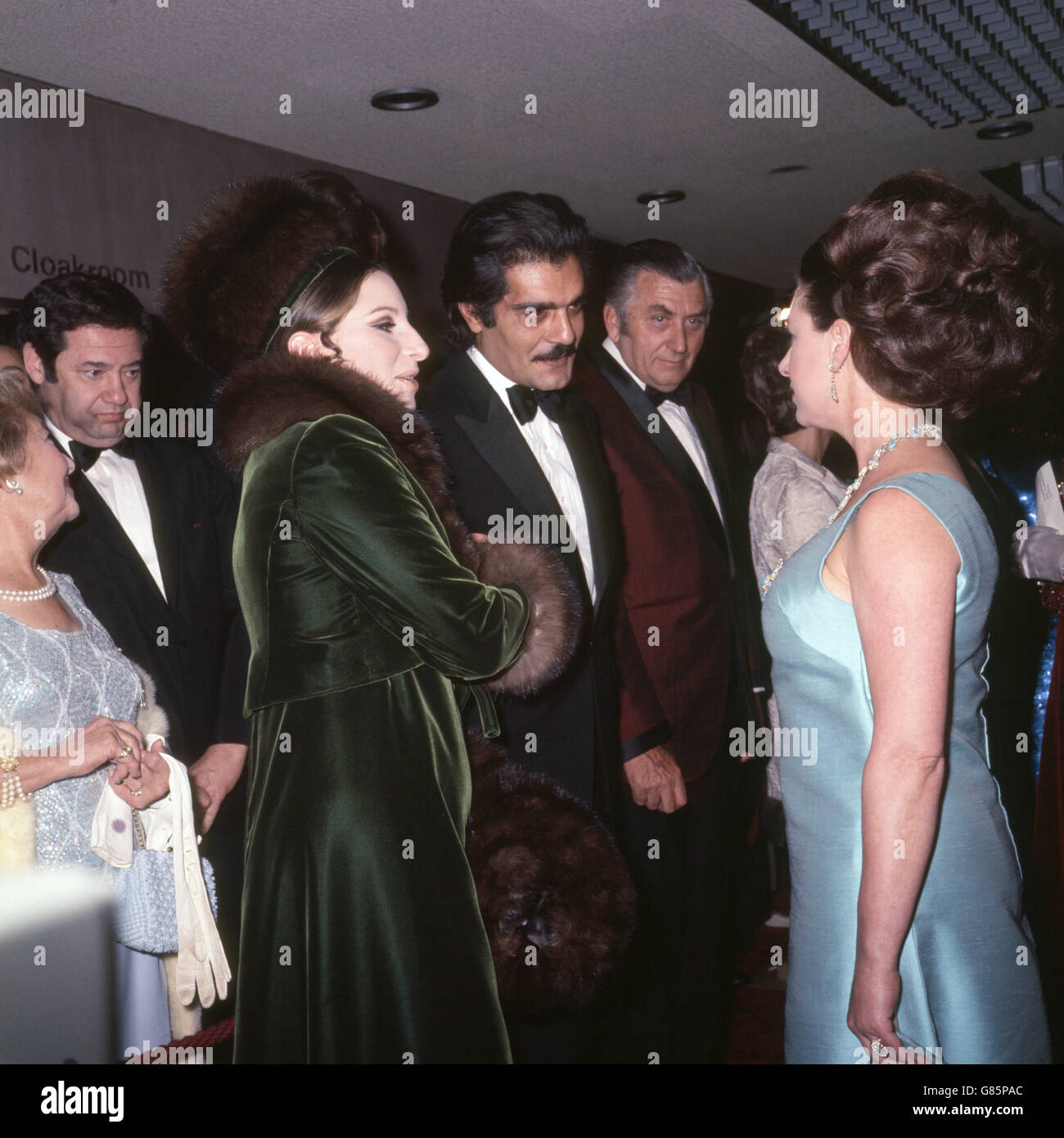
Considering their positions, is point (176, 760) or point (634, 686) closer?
point (176, 760)

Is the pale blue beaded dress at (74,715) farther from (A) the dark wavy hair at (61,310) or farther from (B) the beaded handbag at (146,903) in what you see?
(A) the dark wavy hair at (61,310)

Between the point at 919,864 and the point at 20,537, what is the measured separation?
149cm

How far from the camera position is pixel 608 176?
15.3 feet

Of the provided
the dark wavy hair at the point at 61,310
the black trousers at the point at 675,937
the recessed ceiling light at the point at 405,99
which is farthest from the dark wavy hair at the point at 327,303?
the recessed ceiling light at the point at 405,99

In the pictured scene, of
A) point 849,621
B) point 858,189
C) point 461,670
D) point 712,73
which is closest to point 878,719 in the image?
point 849,621

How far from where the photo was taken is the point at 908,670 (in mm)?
1177

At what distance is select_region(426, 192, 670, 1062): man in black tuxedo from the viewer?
1951 mm

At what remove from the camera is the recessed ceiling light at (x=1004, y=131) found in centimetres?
438

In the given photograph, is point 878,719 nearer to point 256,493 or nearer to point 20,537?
point 256,493

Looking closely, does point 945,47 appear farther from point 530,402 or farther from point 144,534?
point 144,534

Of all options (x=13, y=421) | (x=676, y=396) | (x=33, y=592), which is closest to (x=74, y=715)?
(x=33, y=592)

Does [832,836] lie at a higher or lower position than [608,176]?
lower

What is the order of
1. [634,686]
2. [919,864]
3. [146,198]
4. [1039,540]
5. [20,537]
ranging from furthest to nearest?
[146,198], [1039,540], [634,686], [20,537], [919,864]

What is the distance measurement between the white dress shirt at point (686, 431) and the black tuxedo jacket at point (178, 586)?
103cm
